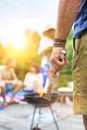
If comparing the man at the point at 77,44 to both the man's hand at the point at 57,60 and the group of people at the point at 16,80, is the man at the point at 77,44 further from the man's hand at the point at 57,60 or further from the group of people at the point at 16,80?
the group of people at the point at 16,80

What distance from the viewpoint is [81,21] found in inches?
53.8

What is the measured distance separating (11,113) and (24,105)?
1271 millimetres

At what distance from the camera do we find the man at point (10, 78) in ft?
25.0

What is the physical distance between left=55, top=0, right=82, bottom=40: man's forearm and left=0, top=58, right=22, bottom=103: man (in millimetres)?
6147

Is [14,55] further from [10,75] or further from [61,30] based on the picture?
[61,30]

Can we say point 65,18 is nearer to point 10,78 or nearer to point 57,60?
point 57,60

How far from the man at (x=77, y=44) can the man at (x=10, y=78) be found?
6137 mm

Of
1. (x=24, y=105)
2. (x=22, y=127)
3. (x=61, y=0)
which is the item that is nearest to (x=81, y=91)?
(x=61, y=0)

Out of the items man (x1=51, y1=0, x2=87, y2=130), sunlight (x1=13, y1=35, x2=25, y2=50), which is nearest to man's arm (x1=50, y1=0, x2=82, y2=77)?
man (x1=51, y1=0, x2=87, y2=130)

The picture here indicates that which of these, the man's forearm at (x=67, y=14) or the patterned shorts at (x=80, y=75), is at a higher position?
the man's forearm at (x=67, y=14)

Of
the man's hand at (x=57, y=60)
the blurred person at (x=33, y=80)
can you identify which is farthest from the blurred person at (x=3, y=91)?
the man's hand at (x=57, y=60)

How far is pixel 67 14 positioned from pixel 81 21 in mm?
67

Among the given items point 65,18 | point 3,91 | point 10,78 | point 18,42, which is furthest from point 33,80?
point 65,18

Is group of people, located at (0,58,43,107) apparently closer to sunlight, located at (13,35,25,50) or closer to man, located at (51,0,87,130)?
sunlight, located at (13,35,25,50)
